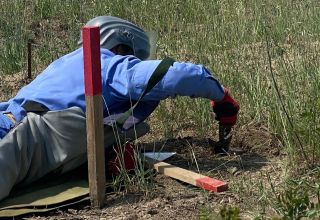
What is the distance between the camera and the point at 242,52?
498 centimetres

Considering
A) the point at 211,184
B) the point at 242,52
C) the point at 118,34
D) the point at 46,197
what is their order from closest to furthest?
1. the point at 211,184
2. the point at 46,197
3. the point at 118,34
4. the point at 242,52

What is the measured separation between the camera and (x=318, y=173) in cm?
303

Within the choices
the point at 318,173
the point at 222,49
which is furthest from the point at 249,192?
the point at 222,49

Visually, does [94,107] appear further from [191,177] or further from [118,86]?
[191,177]

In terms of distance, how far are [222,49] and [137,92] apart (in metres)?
1.82

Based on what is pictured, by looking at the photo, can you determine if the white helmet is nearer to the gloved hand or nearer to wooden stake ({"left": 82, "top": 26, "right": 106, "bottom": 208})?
the gloved hand

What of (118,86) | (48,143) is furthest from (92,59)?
(48,143)

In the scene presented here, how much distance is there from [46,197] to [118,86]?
65 centimetres

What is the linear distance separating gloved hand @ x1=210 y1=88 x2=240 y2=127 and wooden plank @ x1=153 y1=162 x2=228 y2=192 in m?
0.42

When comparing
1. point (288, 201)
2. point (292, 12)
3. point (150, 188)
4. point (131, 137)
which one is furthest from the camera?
point (292, 12)

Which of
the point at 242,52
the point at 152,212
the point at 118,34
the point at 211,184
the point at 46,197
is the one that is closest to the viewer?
the point at 152,212

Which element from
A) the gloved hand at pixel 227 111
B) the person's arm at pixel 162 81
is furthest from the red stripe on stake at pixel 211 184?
the gloved hand at pixel 227 111

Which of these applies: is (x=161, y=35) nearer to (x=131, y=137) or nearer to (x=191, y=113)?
(x=191, y=113)

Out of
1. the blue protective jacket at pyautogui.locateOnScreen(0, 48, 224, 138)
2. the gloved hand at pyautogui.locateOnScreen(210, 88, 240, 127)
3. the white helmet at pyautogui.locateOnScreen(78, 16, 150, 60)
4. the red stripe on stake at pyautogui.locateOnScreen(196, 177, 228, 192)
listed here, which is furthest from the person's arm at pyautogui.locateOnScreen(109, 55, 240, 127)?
the red stripe on stake at pyautogui.locateOnScreen(196, 177, 228, 192)
